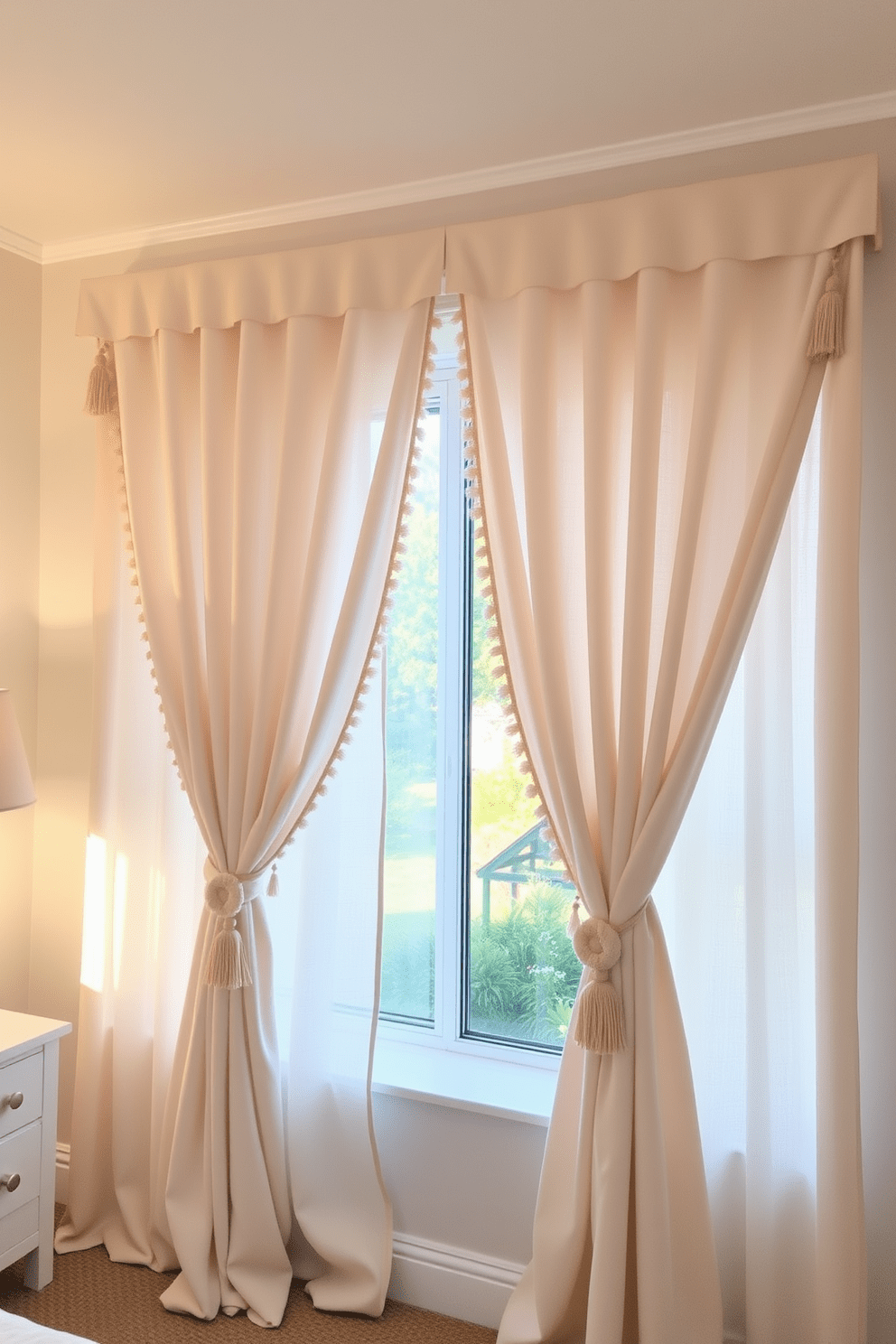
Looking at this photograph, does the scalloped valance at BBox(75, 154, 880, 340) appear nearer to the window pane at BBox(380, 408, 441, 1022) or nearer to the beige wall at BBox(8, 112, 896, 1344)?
the beige wall at BBox(8, 112, 896, 1344)

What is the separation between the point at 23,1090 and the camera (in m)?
2.47

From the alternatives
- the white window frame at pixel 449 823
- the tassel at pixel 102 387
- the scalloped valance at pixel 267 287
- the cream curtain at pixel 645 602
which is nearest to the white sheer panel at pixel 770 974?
the cream curtain at pixel 645 602

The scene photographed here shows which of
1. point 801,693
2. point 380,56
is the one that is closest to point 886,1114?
point 801,693

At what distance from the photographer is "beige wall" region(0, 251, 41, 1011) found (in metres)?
2.85

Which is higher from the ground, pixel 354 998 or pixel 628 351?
pixel 628 351

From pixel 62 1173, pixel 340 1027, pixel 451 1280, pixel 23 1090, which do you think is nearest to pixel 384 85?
pixel 340 1027

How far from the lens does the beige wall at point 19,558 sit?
2.85 meters

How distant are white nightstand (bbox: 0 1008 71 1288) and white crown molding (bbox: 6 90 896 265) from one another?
206cm

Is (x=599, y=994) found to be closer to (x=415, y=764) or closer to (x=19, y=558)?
(x=415, y=764)

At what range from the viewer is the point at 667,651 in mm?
2086

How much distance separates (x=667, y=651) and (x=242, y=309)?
1335mm

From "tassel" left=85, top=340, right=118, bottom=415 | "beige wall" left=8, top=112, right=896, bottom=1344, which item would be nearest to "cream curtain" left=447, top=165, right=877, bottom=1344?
"beige wall" left=8, top=112, right=896, bottom=1344

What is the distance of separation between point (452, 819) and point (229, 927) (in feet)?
2.11

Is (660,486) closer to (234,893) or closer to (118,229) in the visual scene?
(234,893)
